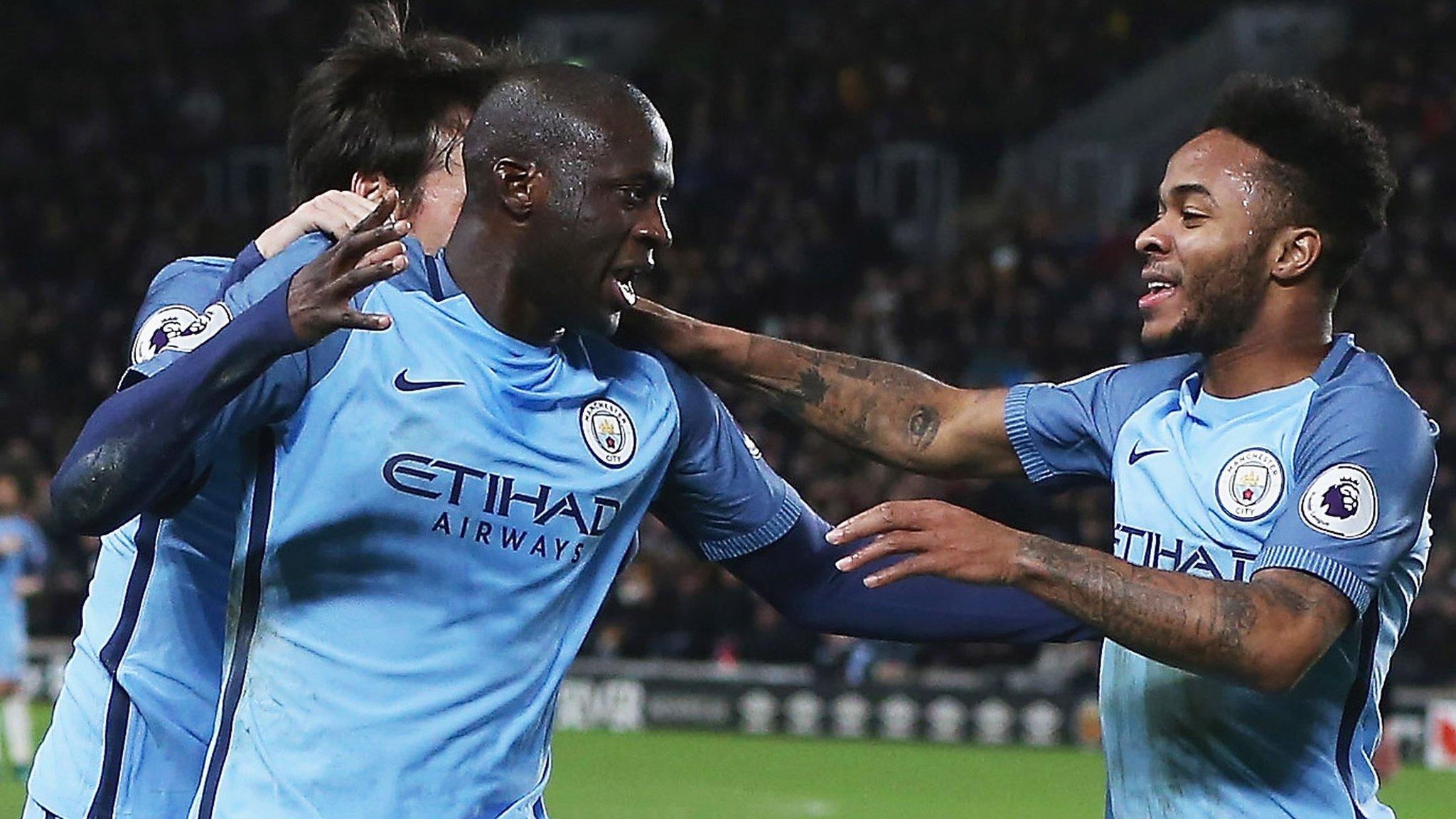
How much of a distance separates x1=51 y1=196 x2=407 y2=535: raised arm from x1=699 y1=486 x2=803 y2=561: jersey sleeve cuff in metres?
1.11

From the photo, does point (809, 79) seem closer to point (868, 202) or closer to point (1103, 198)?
point (868, 202)

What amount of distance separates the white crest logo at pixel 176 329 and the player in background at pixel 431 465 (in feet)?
0.16

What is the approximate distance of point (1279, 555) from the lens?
12.0 ft

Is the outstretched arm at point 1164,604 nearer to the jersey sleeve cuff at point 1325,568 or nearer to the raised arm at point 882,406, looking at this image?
the jersey sleeve cuff at point 1325,568

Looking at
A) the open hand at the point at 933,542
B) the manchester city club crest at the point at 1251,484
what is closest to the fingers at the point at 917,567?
the open hand at the point at 933,542

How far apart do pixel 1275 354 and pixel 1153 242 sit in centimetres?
31

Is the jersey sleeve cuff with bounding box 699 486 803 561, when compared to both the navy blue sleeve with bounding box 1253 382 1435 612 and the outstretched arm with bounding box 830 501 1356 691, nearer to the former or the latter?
the outstretched arm with bounding box 830 501 1356 691

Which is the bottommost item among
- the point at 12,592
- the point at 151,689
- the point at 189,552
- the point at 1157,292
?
the point at 12,592

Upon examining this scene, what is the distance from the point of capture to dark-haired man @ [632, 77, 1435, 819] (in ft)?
11.6

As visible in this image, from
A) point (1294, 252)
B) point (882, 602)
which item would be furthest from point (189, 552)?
point (1294, 252)

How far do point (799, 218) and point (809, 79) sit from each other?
3.41m

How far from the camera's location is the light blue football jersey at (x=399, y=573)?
10.8 ft

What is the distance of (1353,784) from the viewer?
3.86m

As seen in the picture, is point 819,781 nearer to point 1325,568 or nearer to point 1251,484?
point 1251,484
